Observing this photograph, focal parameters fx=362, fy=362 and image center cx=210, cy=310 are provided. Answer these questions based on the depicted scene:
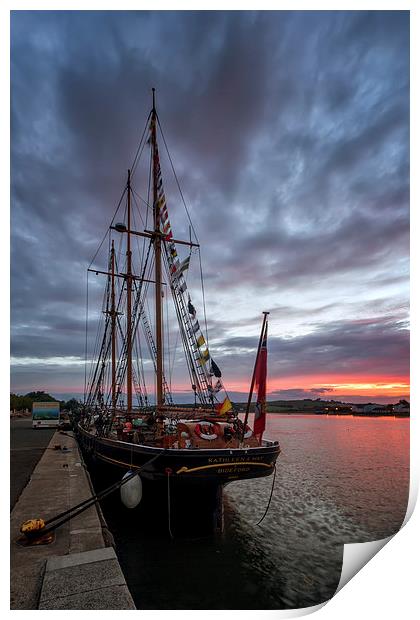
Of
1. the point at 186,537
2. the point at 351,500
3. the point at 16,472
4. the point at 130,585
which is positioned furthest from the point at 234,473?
the point at 351,500

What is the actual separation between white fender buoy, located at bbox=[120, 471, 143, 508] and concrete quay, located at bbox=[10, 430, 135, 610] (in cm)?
149

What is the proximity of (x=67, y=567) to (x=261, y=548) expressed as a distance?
7458mm

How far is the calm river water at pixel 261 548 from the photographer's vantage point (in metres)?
8.47

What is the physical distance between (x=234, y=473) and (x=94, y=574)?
622 centimetres

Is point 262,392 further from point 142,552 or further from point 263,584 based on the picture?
point 142,552

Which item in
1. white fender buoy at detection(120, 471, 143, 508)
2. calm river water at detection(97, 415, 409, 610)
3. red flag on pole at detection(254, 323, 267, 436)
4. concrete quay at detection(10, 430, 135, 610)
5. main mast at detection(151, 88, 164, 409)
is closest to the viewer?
concrete quay at detection(10, 430, 135, 610)

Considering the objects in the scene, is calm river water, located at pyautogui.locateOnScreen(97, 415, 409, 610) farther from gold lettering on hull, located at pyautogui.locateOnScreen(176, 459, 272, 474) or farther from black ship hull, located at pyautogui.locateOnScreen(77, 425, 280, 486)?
gold lettering on hull, located at pyautogui.locateOnScreen(176, 459, 272, 474)

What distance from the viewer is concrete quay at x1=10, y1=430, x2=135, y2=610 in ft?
19.1

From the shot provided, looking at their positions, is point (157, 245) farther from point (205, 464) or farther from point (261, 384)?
point (205, 464)

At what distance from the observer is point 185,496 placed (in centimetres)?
1201

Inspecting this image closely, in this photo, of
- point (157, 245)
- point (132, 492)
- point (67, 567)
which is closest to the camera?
point (67, 567)

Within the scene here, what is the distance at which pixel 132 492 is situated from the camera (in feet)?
39.4

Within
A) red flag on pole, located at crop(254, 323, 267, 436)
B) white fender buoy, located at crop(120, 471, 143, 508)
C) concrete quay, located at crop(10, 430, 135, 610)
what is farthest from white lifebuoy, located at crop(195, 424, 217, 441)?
concrete quay, located at crop(10, 430, 135, 610)

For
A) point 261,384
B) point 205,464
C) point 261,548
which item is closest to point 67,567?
point 205,464
